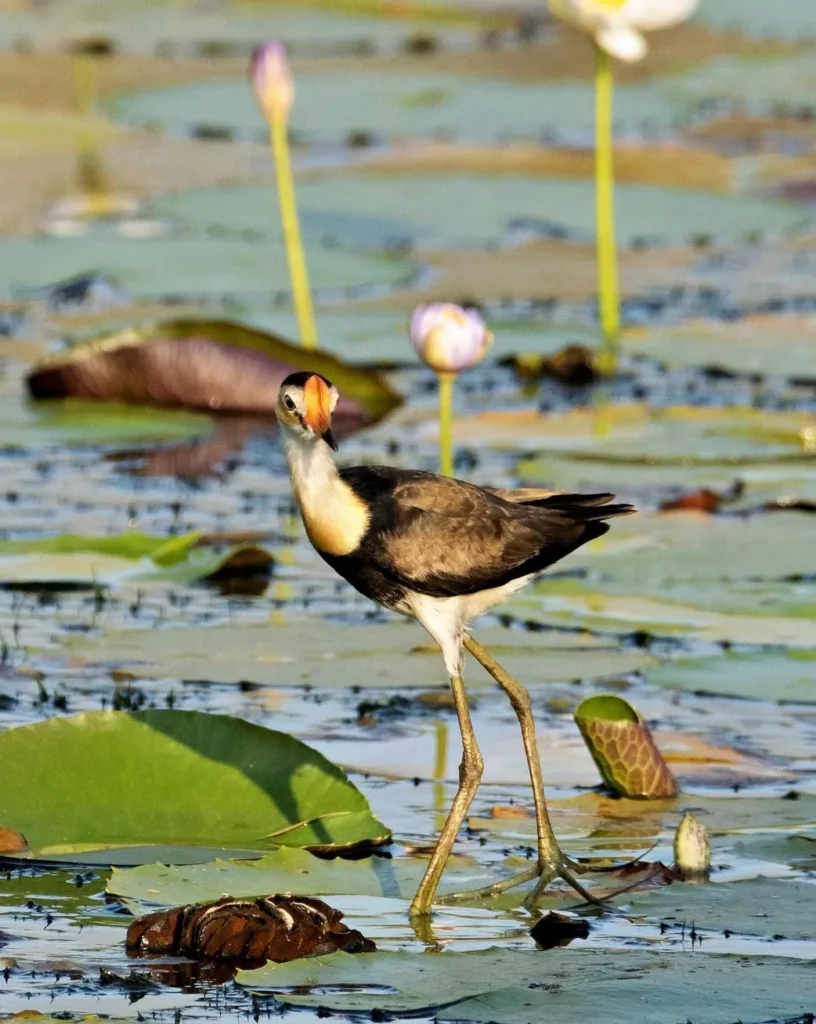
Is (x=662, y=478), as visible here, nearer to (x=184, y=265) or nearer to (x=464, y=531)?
(x=464, y=531)

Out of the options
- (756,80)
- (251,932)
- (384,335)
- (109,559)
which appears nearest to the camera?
(251,932)

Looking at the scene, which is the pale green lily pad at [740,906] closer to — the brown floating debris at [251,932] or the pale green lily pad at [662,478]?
the brown floating debris at [251,932]

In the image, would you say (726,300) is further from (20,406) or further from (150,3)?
(150,3)

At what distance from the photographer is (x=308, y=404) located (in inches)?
152

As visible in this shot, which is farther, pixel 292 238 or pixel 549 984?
pixel 292 238

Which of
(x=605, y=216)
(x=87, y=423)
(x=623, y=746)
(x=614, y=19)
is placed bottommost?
(x=623, y=746)

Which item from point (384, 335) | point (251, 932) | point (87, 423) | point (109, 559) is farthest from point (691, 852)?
point (384, 335)

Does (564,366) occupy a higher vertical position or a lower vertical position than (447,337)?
higher

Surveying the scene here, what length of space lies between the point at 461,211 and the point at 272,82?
3735 millimetres

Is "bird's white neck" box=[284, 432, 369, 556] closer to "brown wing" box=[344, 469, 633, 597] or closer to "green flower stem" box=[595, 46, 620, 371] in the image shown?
"brown wing" box=[344, 469, 633, 597]

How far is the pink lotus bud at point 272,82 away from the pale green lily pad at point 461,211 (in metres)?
2.90

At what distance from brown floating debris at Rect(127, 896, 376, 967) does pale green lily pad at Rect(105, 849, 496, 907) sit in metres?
0.12

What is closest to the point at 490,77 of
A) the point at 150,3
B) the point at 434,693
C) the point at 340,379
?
the point at 150,3

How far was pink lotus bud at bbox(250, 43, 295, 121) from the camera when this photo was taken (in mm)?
8250
